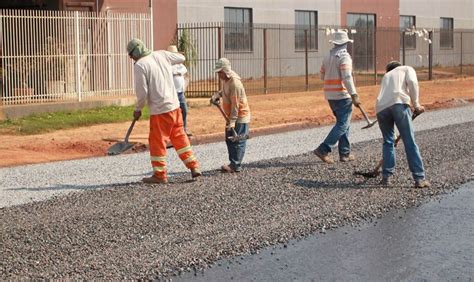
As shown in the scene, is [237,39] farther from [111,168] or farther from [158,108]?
[158,108]

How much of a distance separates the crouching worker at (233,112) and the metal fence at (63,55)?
9441mm

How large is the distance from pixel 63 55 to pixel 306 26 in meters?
17.7

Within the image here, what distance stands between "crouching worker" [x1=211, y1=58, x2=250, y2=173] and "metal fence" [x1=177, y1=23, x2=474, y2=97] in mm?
14822

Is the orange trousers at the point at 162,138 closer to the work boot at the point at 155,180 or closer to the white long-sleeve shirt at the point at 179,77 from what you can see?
the work boot at the point at 155,180

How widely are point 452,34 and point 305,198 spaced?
37.4 m

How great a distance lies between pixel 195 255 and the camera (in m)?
7.32

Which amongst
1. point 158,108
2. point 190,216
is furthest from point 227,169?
point 190,216

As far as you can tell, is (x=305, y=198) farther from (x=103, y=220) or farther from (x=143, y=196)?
(x=103, y=220)

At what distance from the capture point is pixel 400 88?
10547 mm

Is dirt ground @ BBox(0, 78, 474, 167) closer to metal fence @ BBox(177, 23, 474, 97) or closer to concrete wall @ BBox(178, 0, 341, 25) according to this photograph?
metal fence @ BBox(177, 23, 474, 97)

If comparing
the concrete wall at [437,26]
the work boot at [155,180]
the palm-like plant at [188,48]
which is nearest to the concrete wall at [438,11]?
the concrete wall at [437,26]

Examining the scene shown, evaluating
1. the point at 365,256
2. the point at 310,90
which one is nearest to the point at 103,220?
the point at 365,256

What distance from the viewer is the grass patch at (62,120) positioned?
17906 mm

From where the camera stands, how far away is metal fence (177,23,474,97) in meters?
29.5
